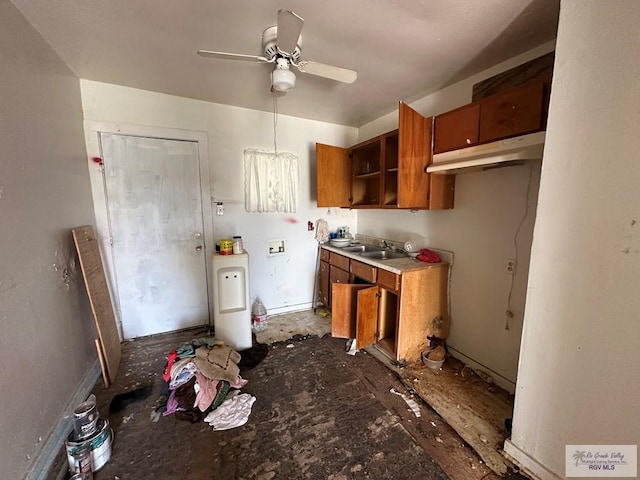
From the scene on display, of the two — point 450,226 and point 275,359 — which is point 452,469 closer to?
point 275,359

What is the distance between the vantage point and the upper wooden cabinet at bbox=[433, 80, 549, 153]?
4.72 feet

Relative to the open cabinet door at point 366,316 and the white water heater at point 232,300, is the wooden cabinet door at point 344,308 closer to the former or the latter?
the open cabinet door at point 366,316

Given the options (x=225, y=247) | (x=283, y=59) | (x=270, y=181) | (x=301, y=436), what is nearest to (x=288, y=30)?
(x=283, y=59)

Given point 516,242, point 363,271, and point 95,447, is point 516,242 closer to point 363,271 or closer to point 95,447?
point 363,271

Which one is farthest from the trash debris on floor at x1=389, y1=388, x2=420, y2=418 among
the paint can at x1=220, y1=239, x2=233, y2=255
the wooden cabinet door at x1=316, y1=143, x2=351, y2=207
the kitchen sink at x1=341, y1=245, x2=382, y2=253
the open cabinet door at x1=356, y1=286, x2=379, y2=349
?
the wooden cabinet door at x1=316, y1=143, x2=351, y2=207

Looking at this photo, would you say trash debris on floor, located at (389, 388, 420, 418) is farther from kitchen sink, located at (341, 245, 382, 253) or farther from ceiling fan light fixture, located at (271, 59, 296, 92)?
ceiling fan light fixture, located at (271, 59, 296, 92)

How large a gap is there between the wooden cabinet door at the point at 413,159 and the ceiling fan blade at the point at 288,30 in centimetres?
97

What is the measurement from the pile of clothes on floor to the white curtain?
162 cm

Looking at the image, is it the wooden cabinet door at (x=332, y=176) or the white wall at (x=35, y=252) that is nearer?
the white wall at (x=35, y=252)

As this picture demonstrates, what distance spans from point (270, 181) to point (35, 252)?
79.4 inches

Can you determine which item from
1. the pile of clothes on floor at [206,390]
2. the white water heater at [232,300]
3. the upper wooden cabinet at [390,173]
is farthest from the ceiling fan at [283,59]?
the pile of clothes on floor at [206,390]

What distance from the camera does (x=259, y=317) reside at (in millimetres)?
2914

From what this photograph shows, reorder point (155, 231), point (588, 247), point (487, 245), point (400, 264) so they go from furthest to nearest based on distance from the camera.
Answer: point (155, 231) < point (400, 264) < point (487, 245) < point (588, 247)

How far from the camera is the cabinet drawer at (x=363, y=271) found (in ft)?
7.74
